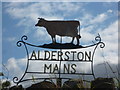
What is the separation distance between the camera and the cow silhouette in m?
3.40

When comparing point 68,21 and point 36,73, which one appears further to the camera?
point 68,21

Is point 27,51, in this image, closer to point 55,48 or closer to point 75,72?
point 55,48

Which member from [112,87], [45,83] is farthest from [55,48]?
[112,87]

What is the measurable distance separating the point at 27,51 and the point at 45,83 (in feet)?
3.24

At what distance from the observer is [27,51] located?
322 centimetres

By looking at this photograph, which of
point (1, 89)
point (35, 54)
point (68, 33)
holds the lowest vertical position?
point (1, 89)

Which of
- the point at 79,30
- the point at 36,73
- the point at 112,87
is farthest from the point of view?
the point at 79,30

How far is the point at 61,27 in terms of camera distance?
3.44 metres

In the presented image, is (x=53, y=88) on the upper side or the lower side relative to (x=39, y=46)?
lower

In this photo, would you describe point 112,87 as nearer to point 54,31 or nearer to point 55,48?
point 55,48

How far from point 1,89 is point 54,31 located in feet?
4.49

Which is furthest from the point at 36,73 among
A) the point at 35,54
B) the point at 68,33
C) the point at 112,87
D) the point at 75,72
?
the point at 112,87

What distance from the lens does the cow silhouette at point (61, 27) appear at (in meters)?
3.40

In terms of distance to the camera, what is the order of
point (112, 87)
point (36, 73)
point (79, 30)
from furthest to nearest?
1. point (79, 30)
2. point (36, 73)
3. point (112, 87)
